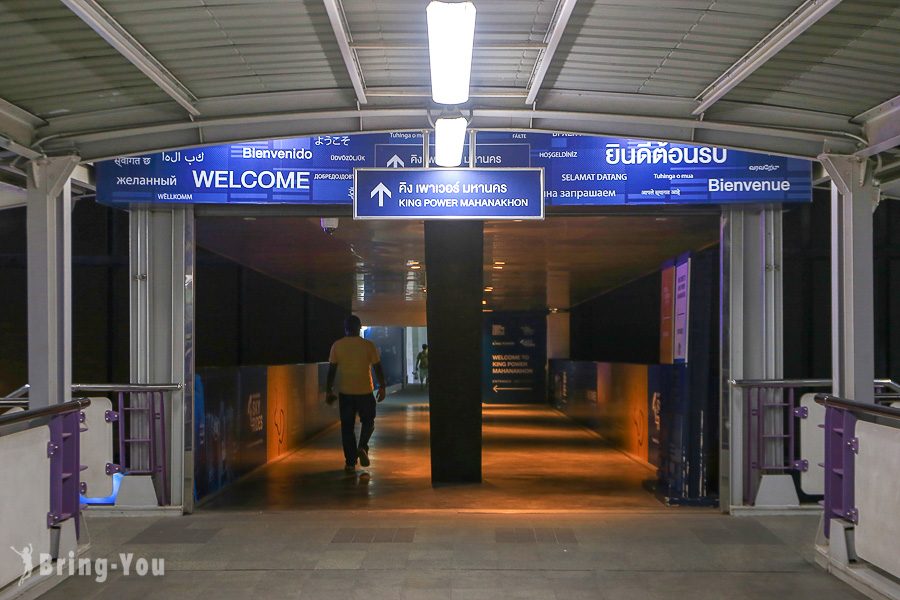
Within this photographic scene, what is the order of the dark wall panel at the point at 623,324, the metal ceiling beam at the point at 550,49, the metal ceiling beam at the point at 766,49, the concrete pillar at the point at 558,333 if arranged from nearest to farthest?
the metal ceiling beam at the point at 766,49
the metal ceiling beam at the point at 550,49
the dark wall panel at the point at 623,324
the concrete pillar at the point at 558,333

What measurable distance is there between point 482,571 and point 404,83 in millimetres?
3123

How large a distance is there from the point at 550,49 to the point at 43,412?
356cm

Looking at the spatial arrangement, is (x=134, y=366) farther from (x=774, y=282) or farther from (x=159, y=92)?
(x=774, y=282)

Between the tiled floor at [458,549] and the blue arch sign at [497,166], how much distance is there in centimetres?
265

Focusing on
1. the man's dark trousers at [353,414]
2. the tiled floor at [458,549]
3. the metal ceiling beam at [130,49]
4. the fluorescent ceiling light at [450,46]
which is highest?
the metal ceiling beam at [130,49]

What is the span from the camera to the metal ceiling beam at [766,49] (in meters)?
4.91

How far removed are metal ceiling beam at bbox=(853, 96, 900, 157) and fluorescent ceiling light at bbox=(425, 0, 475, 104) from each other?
2572 millimetres

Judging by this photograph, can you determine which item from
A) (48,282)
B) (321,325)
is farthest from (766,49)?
(321,325)

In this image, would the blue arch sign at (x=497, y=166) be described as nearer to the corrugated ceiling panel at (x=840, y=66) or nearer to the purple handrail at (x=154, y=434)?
the purple handrail at (x=154, y=434)

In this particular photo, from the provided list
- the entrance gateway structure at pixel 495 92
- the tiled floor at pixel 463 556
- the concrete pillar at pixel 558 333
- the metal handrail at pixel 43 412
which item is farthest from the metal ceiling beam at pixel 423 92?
the concrete pillar at pixel 558 333

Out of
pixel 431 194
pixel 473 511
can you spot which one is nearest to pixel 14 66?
pixel 431 194

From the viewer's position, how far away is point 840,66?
18.8ft

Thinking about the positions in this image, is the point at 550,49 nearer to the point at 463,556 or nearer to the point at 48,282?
the point at 463,556

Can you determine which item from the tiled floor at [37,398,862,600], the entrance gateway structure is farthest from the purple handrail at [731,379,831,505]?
the entrance gateway structure
